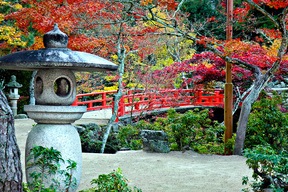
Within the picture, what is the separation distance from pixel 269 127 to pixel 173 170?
2567 millimetres

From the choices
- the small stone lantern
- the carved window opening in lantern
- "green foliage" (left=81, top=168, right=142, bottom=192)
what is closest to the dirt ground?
the carved window opening in lantern

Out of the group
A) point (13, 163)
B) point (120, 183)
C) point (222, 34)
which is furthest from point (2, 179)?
point (222, 34)

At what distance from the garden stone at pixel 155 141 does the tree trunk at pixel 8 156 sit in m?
6.00

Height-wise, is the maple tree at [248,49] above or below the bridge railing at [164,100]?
above

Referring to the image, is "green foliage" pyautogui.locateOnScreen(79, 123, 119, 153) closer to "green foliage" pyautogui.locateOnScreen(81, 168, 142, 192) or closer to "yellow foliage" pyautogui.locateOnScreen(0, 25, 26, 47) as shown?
"yellow foliage" pyautogui.locateOnScreen(0, 25, 26, 47)

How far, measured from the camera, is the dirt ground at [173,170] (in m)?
5.95

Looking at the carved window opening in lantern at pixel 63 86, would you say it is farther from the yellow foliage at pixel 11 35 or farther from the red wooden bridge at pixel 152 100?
the red wooden bridge at pixel 152 100

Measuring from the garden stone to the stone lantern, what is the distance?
3759 mm

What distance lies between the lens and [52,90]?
5152mm

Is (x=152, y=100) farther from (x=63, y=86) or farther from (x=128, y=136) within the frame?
(x=63, y=86)

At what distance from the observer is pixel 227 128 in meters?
9.08

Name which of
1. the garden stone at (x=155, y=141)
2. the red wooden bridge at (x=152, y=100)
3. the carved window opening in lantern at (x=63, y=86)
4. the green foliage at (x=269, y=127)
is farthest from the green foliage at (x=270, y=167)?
the red wooden bridge at (x=152, y=100)

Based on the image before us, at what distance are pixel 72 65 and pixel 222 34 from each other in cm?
1843

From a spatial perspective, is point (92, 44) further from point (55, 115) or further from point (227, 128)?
point (55, 115)
